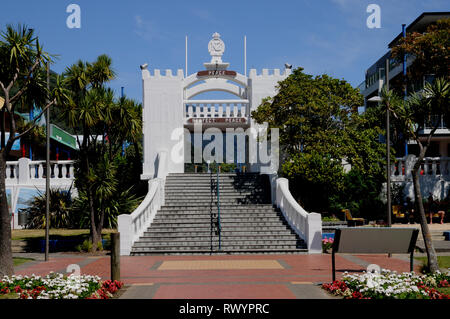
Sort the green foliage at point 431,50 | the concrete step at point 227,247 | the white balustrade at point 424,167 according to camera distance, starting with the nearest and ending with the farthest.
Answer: the concrete step at point 227,247 → the green foliage at point 431,50 → the white balustrade at point 424,167

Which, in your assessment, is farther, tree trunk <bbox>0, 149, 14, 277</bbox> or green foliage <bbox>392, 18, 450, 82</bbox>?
green foliage <bbox>392, 18, 450, 82</bbox>

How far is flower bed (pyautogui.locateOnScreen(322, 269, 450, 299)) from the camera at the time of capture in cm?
844

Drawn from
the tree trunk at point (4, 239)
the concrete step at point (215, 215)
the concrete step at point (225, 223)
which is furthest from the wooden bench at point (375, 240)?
the concrete step at point (215, 215)

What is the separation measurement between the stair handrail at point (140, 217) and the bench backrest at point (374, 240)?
26.7 ft

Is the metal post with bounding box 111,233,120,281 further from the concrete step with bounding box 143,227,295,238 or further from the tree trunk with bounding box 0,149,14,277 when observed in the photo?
the concrete step with bounding box 143,227,295,238

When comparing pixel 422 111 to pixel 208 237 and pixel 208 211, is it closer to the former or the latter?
pixel 208 237

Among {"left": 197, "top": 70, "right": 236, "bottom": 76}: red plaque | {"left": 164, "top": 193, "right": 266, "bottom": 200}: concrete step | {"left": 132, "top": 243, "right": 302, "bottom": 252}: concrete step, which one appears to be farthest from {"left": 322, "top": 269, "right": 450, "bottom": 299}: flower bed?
{"left": 197, "top": 70, "right": 236, "bottom": 76}: red plaque

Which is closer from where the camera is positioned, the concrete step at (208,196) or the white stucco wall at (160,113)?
the concrete step at (208,196)

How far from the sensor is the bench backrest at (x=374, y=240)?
1143cm

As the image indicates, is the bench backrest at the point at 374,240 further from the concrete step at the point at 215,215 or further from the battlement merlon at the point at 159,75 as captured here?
the battlement merlon at the point at 159,75

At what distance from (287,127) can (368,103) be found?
2600 cm

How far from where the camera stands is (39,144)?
3525cm

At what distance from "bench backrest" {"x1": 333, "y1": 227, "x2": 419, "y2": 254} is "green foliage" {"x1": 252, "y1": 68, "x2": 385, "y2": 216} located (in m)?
9.83
